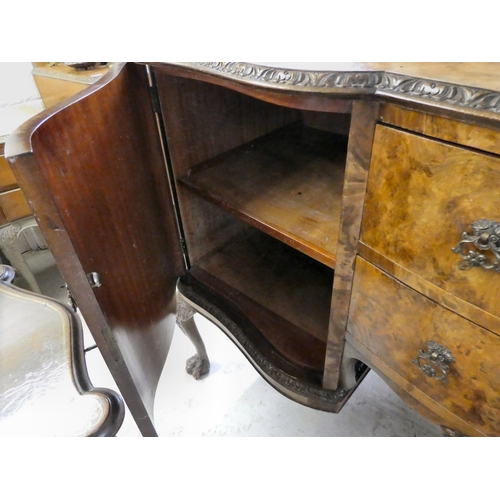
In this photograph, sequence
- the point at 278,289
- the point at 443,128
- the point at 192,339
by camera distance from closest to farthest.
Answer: the point at 443,128 < the point at 278,289 < the point at 192,339

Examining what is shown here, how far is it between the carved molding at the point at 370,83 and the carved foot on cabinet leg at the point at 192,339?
1.95 feet

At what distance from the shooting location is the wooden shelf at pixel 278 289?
733mm

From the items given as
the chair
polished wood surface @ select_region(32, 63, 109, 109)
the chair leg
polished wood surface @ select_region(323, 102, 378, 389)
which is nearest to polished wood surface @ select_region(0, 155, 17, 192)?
the chair leg

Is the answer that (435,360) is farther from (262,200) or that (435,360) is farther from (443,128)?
(262,200)

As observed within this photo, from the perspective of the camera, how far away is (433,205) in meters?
0.34

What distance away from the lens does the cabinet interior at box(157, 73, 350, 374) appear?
614 millimetres

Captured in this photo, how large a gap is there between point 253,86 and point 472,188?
0.25m

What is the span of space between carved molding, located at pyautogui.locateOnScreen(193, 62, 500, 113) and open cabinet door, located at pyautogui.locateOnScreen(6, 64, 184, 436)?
196 millimetres

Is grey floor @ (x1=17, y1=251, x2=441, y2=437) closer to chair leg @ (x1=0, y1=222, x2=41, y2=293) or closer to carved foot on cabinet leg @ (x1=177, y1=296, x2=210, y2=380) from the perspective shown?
carved foot on cabinet leg @ (x1=177, y1=296, x2=210, y2=380)

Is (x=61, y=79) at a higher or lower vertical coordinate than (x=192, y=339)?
higher

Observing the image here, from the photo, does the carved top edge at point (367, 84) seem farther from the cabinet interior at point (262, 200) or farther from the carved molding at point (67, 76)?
the carved molding at point (67, 76)

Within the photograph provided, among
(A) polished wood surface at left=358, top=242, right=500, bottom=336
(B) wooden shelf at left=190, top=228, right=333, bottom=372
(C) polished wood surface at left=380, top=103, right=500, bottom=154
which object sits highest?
(C) polished wood surface at left=380, top=103, right=500, bottom=154

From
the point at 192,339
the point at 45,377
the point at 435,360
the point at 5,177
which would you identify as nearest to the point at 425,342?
the point at 435,360

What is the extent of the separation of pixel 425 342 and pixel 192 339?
0.70 metres
